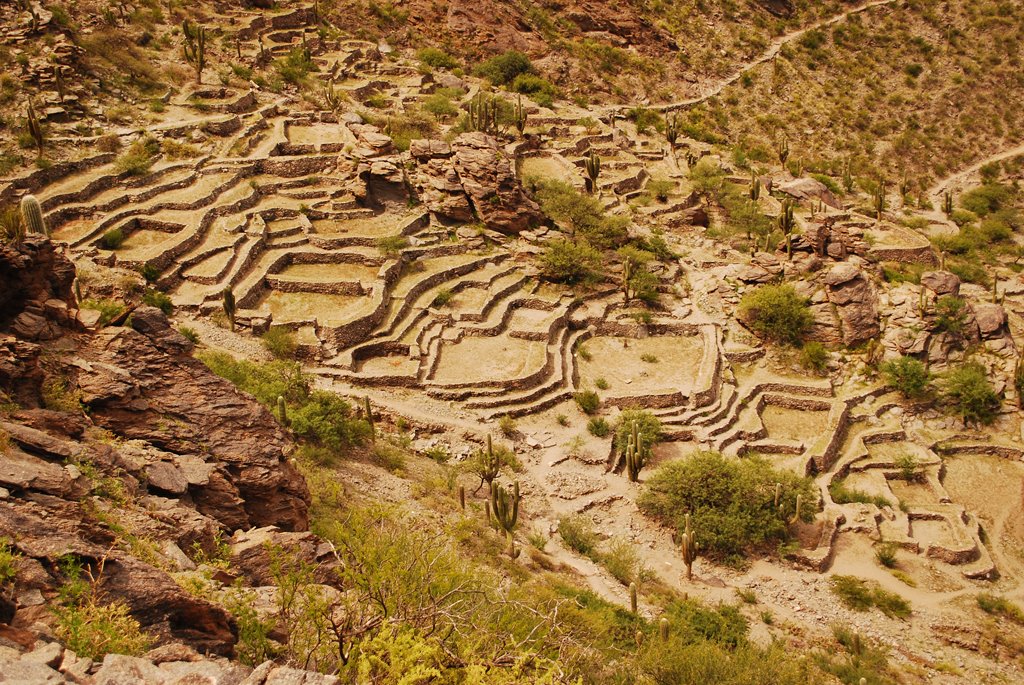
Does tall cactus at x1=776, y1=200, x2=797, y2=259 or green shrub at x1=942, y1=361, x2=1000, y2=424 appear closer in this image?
green shrub at x1=942, y1=361, x2=1000, y2=424

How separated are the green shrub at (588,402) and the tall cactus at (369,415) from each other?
6.97m

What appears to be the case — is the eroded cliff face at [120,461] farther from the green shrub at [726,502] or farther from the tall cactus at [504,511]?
the green shrub at [726,502]

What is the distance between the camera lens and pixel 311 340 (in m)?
25.8

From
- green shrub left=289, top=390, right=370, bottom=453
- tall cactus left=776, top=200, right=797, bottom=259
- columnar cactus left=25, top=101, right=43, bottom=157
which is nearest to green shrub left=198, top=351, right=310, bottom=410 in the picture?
green shrub left=289, top=390, right=370, bottom=453

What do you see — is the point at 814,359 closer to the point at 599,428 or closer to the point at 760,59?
the point at 599,428

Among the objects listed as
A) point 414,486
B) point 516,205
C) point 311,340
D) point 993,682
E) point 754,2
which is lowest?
point 993,682

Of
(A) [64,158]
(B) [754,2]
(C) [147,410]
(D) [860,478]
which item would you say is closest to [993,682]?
(D) [860,478]

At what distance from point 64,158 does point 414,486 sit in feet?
71.6

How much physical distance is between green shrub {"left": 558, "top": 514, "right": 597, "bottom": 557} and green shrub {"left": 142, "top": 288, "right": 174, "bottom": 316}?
549 inches

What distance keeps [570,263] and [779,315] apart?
862 cm

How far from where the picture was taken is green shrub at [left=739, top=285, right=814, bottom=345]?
3061cm

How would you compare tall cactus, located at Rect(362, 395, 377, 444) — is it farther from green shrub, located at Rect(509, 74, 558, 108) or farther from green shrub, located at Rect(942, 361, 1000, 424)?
green shrub, located at Rect(509, 74, 558, 108)

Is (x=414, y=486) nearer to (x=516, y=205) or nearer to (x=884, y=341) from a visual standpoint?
(x=516, y=205)

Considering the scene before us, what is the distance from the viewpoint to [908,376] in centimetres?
2866
